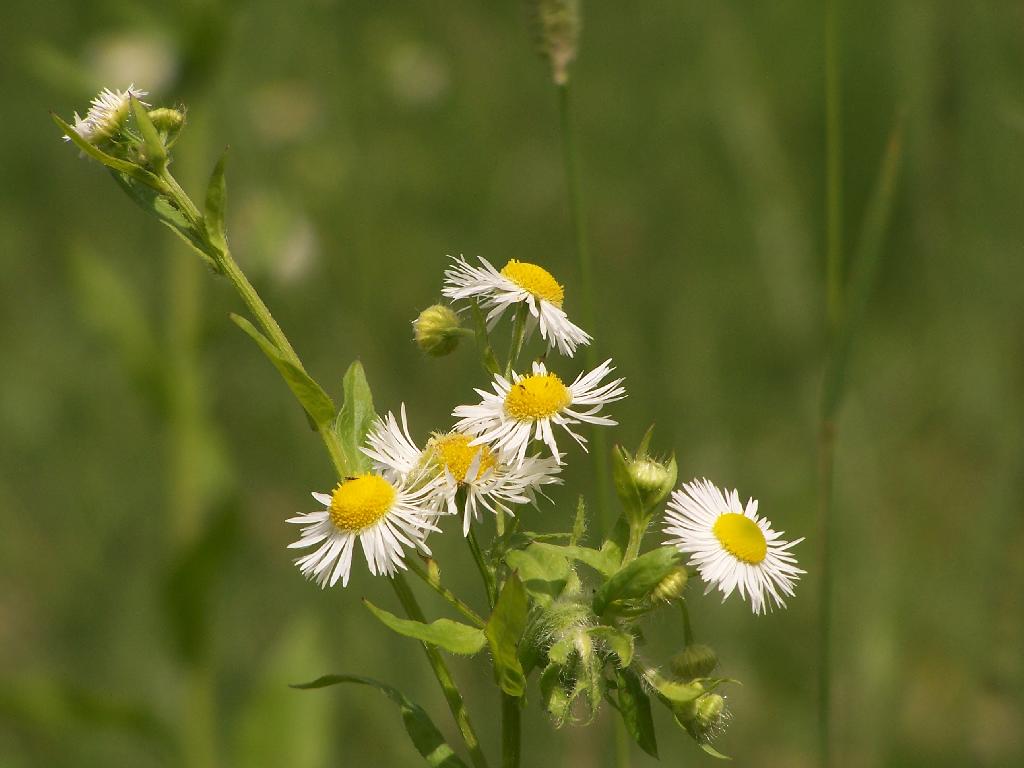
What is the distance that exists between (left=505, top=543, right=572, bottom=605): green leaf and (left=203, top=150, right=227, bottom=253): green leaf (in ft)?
1.62

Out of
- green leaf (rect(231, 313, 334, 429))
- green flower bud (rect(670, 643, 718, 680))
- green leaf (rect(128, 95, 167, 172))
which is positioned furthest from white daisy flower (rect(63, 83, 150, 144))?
green flower bud (rect(670, 643, 718, 680))

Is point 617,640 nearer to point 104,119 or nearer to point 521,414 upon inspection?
point 521,414

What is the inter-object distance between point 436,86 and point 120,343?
2.65 m

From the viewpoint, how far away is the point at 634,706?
1176 mm

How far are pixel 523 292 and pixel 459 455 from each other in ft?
0.73

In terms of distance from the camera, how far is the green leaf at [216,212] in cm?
124

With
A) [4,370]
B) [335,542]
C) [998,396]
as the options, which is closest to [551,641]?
[335,542]

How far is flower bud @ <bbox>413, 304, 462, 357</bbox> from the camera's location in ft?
4.49

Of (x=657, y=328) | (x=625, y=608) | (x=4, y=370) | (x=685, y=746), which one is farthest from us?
(x=4, y=370)

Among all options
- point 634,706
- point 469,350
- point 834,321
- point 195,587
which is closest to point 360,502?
point 634,706

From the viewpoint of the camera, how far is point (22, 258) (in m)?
4.98

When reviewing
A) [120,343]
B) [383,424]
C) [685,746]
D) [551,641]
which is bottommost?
[551,641]

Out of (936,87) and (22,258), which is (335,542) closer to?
(936,87)

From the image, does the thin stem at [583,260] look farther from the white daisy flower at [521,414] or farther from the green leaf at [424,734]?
the green leaf at [424,734]
